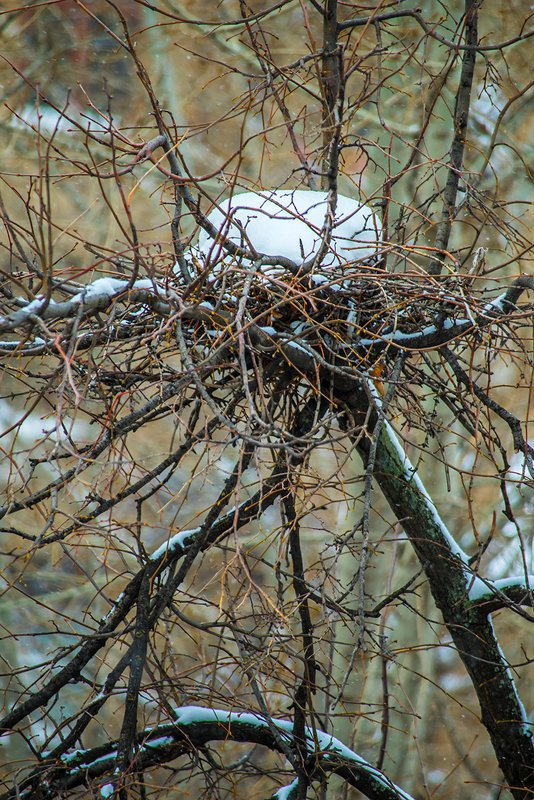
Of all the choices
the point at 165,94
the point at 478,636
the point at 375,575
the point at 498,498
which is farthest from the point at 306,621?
the point at 165,94

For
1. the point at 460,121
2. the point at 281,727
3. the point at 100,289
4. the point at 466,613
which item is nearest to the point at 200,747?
the point at 281,727

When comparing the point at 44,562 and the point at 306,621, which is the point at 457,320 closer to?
the point at 306,621

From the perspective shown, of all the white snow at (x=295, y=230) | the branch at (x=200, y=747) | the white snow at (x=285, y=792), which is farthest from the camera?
the white snow at (x=285, y=792)

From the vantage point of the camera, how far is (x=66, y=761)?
7.48ft

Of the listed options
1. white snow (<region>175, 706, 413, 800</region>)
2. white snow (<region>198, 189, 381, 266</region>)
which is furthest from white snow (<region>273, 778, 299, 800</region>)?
white snow (<region>198, 189, 381, 266</region>)

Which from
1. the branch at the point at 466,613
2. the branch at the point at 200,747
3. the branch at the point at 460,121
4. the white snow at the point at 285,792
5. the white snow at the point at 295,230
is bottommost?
the white snow at the point at 285,792

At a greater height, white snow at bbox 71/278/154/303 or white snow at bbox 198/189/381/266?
white snow at bbox 198/189/381/266

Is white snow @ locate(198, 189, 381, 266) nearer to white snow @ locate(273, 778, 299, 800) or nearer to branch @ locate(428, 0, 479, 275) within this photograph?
branch @ locate(428, 0, 479, 275)

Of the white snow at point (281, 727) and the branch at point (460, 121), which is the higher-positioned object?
the branch at point (460, 121)

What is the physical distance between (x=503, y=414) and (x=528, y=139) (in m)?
6.51

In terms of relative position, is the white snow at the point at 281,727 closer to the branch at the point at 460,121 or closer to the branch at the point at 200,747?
the branch at the point at 200,747

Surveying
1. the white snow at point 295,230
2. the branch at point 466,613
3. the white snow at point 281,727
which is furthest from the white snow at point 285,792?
the white snow at point 295,230

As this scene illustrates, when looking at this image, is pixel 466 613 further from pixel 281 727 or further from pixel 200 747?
pixel 200 747

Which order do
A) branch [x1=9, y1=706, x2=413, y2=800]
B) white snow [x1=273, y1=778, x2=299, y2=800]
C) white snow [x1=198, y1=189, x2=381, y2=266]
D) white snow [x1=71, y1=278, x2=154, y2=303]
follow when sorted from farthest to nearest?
1. white snow [x1=273, y1=778, x2=299, y2=800]
2. branch [x1=9, y1=706, x2=413, y2=800]
3. white snow [x1=198, y1=189, x2=381, y2=266]
4. white snow [x1=71, y1=278, x2=154, y2=303]
